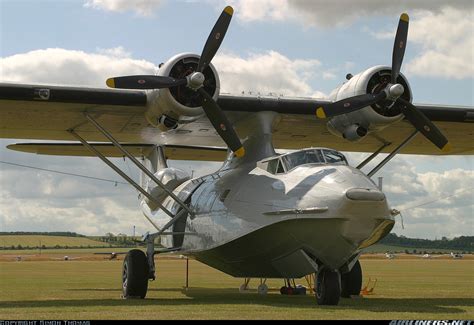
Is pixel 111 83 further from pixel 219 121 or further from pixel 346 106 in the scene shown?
pixel 346 106

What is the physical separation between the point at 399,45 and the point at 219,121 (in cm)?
420

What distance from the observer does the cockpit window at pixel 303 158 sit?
1339cm

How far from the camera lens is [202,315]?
436 inches

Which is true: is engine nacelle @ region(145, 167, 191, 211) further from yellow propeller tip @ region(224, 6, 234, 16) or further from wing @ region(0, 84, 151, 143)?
yellow propeller tip @ region(224, 6, 234, 16)

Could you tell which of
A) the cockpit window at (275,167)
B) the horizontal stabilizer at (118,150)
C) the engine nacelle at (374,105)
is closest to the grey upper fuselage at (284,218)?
the cockpit window at (275,167)

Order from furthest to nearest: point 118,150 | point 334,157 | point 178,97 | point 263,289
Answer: point 118,150 < point 263,289 < point 178,97 < point 334,157

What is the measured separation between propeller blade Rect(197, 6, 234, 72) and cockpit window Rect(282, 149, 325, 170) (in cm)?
260

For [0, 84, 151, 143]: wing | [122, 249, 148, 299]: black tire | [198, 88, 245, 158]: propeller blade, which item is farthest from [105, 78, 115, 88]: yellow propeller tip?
[122, 249, 148, 299]: black tire

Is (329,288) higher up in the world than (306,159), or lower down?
lower down

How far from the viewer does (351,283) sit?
647 inches

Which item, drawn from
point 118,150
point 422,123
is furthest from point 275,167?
point 118,150

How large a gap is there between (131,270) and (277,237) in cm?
355

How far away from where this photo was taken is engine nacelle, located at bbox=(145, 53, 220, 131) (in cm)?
1412

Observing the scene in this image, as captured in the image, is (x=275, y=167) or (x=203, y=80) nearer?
(x=203, y=80)
